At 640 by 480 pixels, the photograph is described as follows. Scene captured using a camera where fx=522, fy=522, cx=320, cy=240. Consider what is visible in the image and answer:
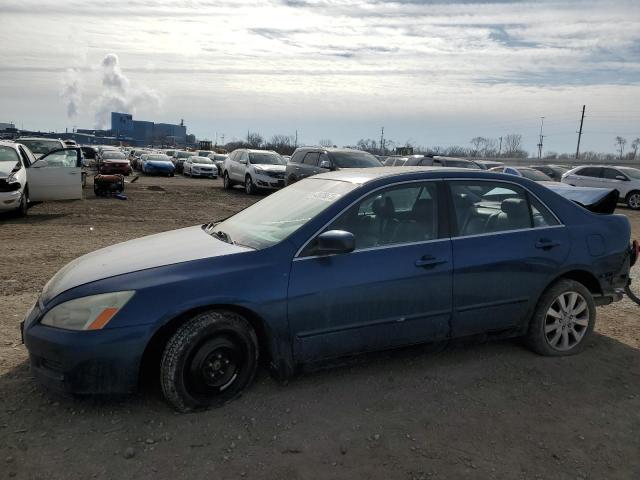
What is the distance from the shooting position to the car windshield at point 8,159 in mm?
10961

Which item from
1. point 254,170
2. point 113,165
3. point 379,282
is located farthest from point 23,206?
point 113,165

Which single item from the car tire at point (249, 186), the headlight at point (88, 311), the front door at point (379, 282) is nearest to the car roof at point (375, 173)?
the front door at point (379, 282)

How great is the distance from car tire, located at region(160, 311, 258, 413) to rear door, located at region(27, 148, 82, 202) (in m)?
10.9

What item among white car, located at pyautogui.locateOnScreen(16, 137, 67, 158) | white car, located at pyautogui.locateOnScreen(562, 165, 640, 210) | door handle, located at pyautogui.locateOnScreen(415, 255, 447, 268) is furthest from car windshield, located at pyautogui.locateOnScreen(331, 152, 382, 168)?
door handle, located at pyautogui.locateOnScreen(415, 255, 447, 268)

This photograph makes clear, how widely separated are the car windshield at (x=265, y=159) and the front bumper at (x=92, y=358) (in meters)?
17.4

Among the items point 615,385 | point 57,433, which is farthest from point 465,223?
point 57,433

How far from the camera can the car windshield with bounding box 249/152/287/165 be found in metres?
20.4

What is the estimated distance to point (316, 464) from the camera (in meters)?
2.85

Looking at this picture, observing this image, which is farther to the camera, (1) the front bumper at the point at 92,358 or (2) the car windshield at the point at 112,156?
(2) the car windshield at the point at 112,156

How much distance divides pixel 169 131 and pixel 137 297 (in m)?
170

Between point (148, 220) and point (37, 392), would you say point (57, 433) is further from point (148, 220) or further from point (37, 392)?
point (148, 220)

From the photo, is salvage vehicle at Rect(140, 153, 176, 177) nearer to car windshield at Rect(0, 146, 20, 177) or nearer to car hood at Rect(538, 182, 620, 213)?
car windshield at Rect(0, 146, 20, 177)

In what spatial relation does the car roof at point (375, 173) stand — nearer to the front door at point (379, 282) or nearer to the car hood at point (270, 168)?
the front door at point (379, 282)

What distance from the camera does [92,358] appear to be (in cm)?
305
